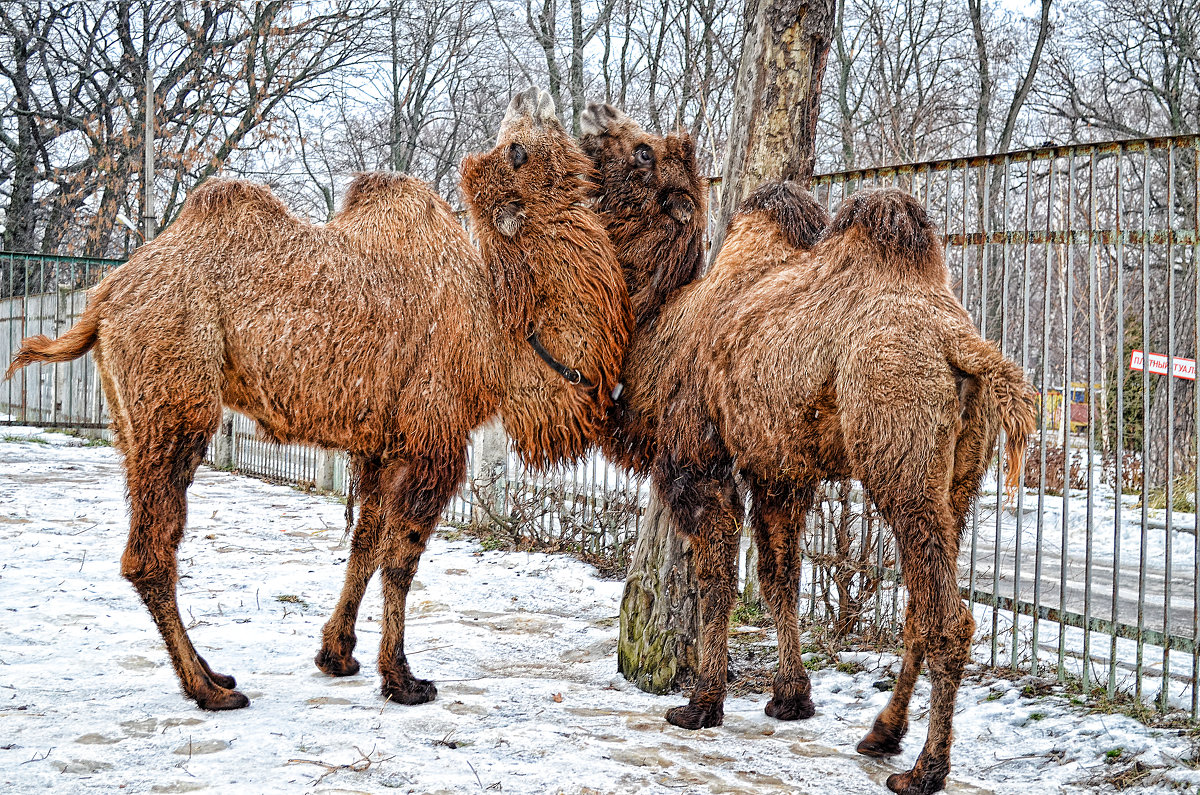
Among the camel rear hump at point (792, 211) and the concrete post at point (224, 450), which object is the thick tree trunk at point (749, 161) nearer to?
the camel rear hump at point (792, 211)

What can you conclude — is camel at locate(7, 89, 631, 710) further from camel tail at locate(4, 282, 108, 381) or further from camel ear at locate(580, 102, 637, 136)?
camel ear at locate(580, 102, 637, 136)

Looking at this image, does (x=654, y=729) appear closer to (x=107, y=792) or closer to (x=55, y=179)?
(x=107, y=792)

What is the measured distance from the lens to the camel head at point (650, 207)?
4.47 meters

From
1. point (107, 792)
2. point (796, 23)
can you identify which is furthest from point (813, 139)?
point (107, 792)

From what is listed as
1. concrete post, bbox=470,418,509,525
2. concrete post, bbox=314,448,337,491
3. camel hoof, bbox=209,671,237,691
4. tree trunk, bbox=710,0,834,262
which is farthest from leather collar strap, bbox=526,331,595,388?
concrete post, bbox=314,448,337,491

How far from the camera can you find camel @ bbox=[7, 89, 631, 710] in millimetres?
4012

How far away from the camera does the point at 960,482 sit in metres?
3.43

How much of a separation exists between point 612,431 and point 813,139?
1.97 metres

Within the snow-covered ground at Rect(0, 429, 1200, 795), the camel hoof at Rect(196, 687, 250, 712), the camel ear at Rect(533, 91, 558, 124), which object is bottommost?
the snow-covered ground at Rect(0, 429, 1200, 795)

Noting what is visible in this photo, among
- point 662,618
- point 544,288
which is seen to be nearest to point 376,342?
point 544,288

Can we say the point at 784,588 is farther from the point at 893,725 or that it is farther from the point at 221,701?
the point at 221,701

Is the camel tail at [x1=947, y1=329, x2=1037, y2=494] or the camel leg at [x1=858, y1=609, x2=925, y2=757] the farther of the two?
the camel leg at [x1=858, y1=609, x2=925, y2=757]

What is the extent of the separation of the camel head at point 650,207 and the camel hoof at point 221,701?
2501 millimetres

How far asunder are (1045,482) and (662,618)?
421 cm
